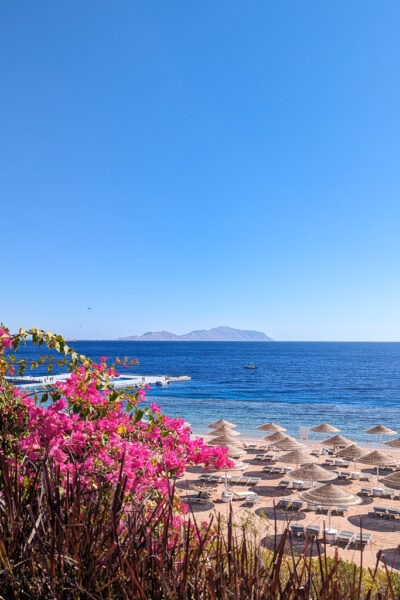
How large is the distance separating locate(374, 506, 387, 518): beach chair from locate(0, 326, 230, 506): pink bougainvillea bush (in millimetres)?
11288

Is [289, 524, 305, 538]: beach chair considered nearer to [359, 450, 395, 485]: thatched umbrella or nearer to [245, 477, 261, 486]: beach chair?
[245, 477, 261, 486]: beach chair

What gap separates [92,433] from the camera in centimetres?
388

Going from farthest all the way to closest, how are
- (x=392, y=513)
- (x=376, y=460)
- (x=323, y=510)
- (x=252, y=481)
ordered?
(x=252, y=481)
(x=376, y=460)
(x=323, y=510)
(x=392, y=513)

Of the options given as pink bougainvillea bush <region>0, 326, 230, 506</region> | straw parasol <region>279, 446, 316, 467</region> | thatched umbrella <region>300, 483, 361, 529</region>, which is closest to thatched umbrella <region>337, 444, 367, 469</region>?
straw parasol <region>279, 446, 316, 467</region>

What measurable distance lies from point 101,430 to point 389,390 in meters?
58.8

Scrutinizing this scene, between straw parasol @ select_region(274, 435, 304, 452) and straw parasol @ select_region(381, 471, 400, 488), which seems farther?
straw parasol @ select_region(274, 435, 304, 452)

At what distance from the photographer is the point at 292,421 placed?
36.2 meters

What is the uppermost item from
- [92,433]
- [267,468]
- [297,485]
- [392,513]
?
[92,433]

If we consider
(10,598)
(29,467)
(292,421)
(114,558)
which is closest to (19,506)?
(10,598)

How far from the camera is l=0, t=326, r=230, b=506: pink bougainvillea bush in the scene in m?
3.49

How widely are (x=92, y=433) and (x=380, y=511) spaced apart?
1284 cm

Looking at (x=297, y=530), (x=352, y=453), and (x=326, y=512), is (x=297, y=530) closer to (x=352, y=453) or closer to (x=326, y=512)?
(x=326, y=512)

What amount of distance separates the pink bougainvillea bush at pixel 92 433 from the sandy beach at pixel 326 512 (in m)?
5.09

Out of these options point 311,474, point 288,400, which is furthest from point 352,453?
point 288,400
